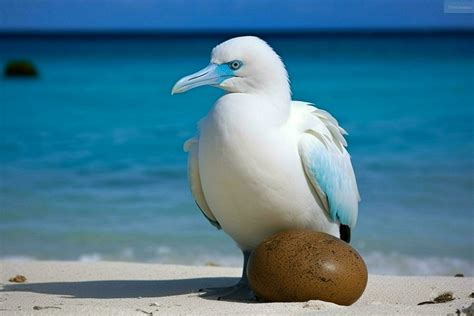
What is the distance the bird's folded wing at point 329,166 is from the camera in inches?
223

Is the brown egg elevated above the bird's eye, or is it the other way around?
the bird's eye

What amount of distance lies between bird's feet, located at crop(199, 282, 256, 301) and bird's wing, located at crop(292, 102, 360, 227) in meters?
0.58

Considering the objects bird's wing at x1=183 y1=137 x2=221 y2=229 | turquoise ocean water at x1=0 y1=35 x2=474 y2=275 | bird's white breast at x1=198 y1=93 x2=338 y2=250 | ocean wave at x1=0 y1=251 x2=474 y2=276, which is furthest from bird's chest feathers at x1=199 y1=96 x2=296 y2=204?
turquoise ocean water at x1=0 y1=35 x2=474 y2=275

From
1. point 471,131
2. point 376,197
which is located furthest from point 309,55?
point 376,197

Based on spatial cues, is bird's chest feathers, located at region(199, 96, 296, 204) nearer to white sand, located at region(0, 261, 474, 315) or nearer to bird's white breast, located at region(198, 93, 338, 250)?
bird's white breast, located at region(198, 93, 338, 250)

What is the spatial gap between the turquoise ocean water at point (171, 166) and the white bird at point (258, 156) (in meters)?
3.08

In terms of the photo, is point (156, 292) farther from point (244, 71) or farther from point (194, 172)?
point (244, 71)

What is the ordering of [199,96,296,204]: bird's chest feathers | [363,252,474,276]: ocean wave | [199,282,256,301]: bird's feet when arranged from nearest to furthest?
[199,96,296,204]: bird's chest feathers < [199,282,256,301]: bird's feet < [363,252,474,276]: ocean wave

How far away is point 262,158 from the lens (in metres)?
5.48

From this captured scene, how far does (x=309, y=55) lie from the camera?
3903cm

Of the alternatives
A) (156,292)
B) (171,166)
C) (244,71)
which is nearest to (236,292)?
(156,292)

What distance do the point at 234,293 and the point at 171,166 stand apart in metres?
7.25

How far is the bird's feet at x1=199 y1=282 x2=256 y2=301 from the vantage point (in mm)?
5777

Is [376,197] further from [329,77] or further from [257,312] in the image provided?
[329,77]
